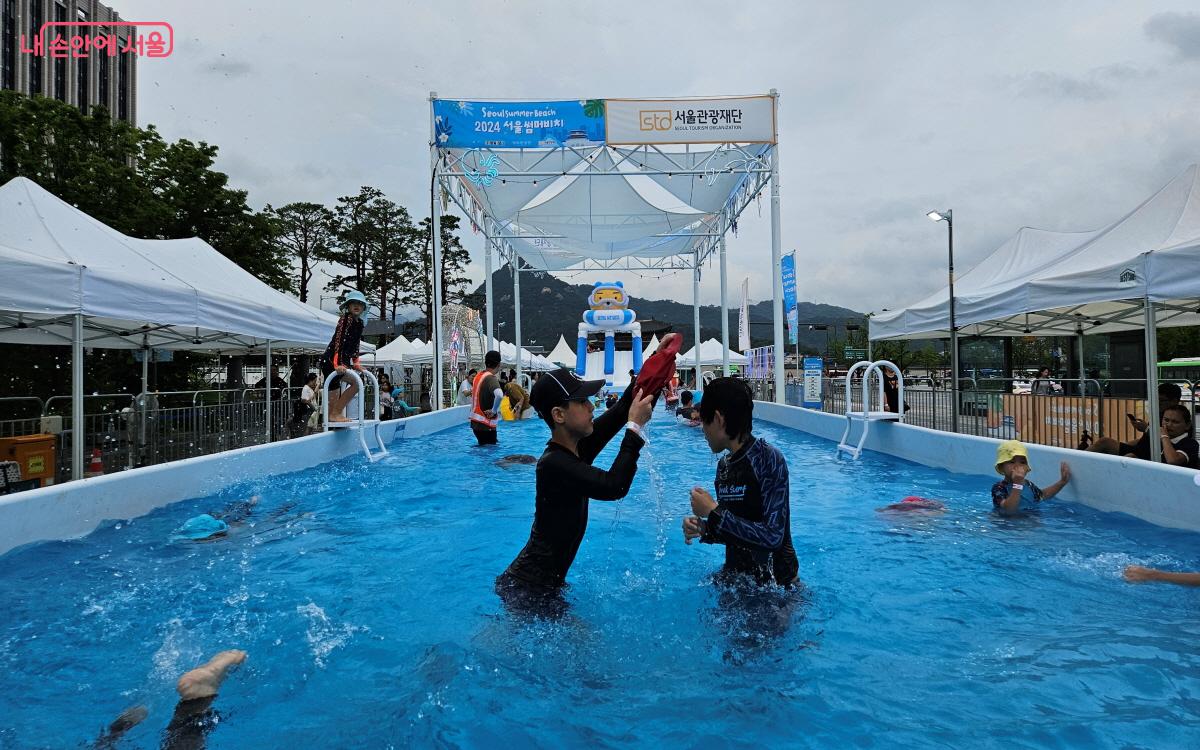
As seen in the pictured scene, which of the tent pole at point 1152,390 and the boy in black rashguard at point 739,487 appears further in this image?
the tent pole at point 1152,390

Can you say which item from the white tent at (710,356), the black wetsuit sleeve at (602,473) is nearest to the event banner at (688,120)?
the black wetsuit sleeve at (602,473)

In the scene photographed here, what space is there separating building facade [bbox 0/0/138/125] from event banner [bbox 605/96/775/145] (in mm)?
31014

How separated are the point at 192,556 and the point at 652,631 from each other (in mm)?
3643

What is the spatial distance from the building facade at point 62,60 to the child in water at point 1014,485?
40195mm

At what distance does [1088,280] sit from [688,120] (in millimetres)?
8803

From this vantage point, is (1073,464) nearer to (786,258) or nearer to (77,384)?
(77,384)

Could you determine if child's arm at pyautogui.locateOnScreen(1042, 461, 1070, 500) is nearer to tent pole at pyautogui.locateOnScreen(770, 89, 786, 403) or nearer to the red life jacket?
the red life jacket

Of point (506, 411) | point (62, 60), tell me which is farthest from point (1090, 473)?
point (62, 60)

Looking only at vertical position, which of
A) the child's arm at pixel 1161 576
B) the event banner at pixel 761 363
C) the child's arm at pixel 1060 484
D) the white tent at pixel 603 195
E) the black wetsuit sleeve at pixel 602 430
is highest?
the white tent at pixel 603 195

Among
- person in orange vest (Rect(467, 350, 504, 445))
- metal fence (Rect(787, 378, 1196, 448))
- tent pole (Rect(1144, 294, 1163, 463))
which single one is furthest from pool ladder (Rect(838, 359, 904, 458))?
person in orange vest (Rect(467, 350, 504, 445))

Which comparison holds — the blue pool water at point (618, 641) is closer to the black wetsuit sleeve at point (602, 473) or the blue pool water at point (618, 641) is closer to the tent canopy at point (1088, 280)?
the black wetsuit sleeve at point (602, 473)

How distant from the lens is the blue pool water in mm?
2578

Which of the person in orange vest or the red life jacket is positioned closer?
the red life jacket

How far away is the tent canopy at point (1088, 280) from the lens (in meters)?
6.63
